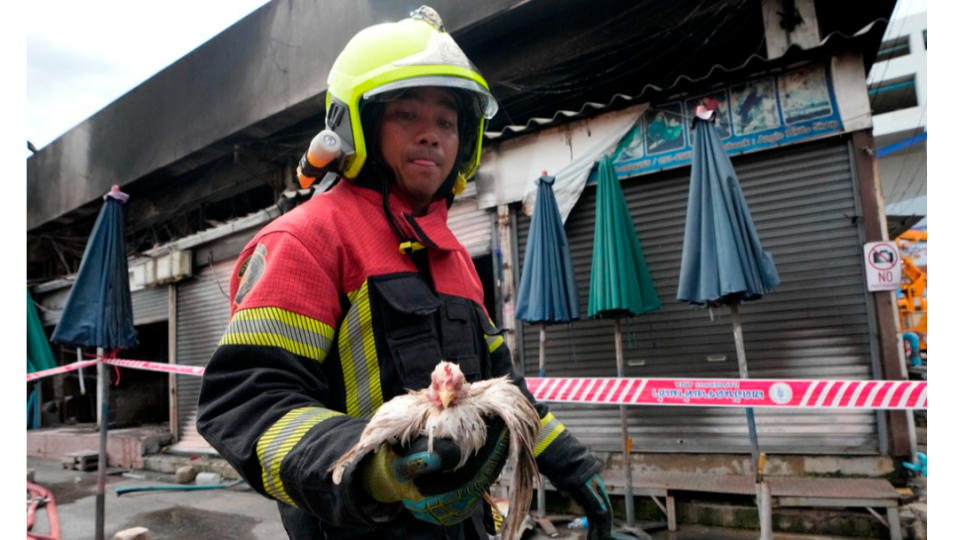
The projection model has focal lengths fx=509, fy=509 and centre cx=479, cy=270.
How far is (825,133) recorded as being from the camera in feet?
17.6

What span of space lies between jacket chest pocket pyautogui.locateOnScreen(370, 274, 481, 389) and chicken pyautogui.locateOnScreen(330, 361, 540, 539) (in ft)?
1.21

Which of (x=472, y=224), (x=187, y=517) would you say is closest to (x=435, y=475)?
(x=472, y=224)

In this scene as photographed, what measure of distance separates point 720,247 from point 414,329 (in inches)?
150

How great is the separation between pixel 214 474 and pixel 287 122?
6119 millimetres

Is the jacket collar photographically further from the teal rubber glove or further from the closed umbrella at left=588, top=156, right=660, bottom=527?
the closed umbrella at left=588, top=156, right=660, bottom=527

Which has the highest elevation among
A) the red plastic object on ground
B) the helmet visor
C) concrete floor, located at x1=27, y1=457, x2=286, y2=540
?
the helmet visor

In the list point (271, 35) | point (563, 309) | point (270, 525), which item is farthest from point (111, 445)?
point (563, 309)

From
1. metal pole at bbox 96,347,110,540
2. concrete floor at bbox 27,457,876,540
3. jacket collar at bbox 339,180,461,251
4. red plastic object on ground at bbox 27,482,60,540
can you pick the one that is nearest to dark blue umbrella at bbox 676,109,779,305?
concrete floor at bbox 27,457,876,540

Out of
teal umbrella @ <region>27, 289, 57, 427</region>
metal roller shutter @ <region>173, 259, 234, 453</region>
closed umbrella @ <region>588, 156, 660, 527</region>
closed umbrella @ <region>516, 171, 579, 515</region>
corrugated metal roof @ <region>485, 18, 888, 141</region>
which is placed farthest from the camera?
teal umbrella @ <region>27, 289, 57, 427</region>

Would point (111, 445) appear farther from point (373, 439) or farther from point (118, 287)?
point (373, 439)

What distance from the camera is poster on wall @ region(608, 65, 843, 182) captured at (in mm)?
5406

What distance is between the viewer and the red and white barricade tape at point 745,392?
3840 mm

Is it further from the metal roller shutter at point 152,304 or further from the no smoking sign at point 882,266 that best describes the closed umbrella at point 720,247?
the metal roller shutter at point 152,304

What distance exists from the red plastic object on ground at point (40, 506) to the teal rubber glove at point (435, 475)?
6673mm
